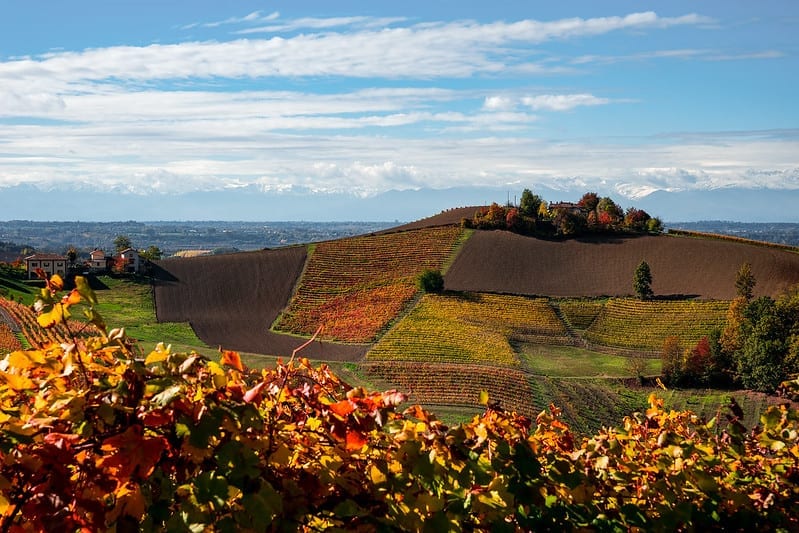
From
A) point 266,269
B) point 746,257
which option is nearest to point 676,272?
point 746,257

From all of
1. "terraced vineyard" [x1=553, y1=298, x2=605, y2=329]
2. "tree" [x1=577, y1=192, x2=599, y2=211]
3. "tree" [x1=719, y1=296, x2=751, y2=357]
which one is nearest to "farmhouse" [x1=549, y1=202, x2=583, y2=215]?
"tree" [x1=577, y1=192, x2=599, y2=211]

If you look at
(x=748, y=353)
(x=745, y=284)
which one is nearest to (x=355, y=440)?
(x=748, y=353)

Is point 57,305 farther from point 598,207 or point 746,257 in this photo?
point 598,207

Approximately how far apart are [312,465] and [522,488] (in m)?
0.83

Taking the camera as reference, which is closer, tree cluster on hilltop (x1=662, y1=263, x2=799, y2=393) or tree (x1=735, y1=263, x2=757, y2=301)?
tree cluster on hilltop (x1=662, y1=263, x2=799, y2=393)

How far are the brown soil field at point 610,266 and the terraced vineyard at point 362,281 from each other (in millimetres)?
3916

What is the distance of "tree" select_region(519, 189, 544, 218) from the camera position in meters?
79.9

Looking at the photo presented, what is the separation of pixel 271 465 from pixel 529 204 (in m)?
79.7

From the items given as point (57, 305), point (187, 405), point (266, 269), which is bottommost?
point (266, 269)

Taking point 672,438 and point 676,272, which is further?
point 676,272

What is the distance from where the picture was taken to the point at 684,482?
328 cm

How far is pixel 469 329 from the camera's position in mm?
51719

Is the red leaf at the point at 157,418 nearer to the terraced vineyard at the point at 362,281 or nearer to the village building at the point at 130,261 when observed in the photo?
the terraced vineyard at the point at 362,281

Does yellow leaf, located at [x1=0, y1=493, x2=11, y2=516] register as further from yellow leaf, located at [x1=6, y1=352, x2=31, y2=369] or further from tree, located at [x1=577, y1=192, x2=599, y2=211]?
tree, located at [x1=577, y1=192, x2=599, y2=211]
